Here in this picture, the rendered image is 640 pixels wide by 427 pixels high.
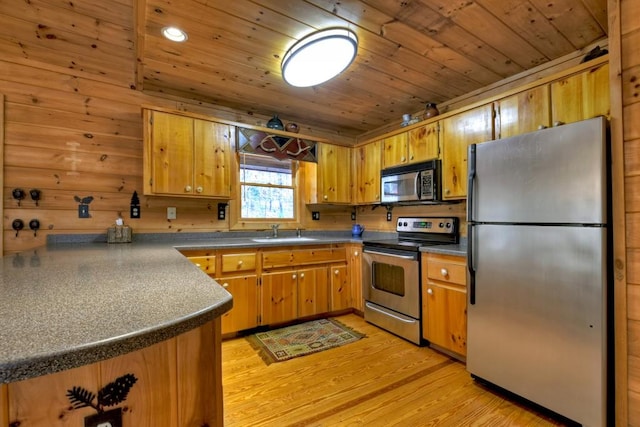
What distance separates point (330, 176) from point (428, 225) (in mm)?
1276

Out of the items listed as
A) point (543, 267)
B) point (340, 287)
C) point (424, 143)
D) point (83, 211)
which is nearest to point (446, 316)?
point (543, 267)

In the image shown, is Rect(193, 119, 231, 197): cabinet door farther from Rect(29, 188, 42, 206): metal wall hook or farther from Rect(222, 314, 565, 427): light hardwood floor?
Rect(222, 314, 565, 427): light hardwood floor

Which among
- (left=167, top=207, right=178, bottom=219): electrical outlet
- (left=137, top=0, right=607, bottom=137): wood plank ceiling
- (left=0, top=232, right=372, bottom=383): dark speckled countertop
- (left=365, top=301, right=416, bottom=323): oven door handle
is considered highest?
(left=137, top=0, right=607, bottom=137): wood plank ceiling

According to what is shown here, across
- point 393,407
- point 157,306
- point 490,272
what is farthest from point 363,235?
point 157,306

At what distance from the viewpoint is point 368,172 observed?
3.57m

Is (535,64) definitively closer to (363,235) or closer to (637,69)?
(637,69)

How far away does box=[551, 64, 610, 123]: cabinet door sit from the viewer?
70.4 inches

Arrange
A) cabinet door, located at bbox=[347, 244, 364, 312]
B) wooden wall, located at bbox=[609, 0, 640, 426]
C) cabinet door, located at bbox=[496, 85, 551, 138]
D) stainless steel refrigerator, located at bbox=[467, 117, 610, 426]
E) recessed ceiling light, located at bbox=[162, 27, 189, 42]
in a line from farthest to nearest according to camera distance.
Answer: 1. cabinet door, located at bbox=[347, 244, 364, 312]
2. cabinet door, located at bbox=[496, 85, 551, 138]
3. recessed ceiling light, located at bbox=[162, 27, 189, 42]
4. stainless steel refrigerator, located at bbox=[467, 117, 610, 426]
5. wooden wall, located at bbox=[609, 0, 640, 426]

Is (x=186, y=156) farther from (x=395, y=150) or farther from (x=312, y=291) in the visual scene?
(x=395, y=150)

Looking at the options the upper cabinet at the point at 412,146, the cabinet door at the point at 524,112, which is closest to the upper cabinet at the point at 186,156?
the upper cabinet at the point at 412,146

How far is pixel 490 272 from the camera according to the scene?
1.90 meters

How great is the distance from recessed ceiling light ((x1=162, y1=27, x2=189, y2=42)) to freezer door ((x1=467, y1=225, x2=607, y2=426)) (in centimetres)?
234

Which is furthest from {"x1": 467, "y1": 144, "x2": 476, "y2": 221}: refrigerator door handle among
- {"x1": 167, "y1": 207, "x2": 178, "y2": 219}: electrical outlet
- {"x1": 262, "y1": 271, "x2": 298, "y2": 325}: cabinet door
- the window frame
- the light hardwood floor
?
{"x1": 167, "y1": 207, "x2": 178, "y2": 219}: electrical outlet

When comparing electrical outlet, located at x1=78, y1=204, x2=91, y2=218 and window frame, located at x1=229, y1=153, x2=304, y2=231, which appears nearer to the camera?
electrical outlet, located at x1=78, y1=204, x2=91, y2=218
